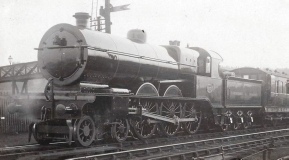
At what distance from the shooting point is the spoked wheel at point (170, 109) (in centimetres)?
1175

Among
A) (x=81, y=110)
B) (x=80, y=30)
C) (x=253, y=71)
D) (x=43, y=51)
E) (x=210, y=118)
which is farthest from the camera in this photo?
(x=253, y=71)

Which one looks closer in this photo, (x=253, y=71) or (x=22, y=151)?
(x=22, y=151)

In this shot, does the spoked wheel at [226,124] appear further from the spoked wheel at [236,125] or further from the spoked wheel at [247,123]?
the spoked wheel at [247,123]

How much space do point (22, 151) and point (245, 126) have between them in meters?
10.7

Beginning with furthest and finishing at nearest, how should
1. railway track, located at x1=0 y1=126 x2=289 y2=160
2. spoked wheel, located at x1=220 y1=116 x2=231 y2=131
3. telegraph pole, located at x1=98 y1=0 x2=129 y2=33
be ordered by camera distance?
telegraph pole, located at x1=98 y1=0 x2=129 y2=33 → spoked wheel, located at x1=220 y1=116 x2=231 y2=131 → railway track, located at x1=0 y1=126 x2=289 y2=160

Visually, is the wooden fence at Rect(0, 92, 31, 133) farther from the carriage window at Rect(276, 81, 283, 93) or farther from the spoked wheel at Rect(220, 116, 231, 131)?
the carriage window at Rect(276, 81, 283, 93)

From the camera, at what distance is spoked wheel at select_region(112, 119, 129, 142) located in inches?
383

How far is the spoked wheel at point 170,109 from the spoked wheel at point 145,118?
296 mm

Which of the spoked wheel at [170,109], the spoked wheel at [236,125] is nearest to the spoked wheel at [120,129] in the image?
the spoked wheel at [170,109]

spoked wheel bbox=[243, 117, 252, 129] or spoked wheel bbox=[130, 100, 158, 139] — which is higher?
spoked wheel bbox=[130, 100, 158, 139]

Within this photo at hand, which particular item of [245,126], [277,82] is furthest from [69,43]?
[277,82]

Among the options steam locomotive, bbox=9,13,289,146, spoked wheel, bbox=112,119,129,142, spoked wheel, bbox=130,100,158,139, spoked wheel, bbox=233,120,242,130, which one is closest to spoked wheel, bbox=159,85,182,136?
steam locomotive, bbox=9,13,289,146

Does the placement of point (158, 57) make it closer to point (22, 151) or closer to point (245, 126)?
point (22, 151)

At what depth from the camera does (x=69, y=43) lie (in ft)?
30.4
